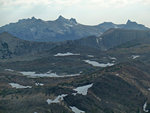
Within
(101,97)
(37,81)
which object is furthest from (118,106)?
(37,81)

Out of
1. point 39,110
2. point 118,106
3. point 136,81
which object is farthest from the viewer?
point 136,81

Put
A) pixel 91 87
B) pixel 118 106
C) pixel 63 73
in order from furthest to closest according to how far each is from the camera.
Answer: pixel 63 73
pixel 91 87
pixel 118 106

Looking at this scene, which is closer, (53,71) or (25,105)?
(25,105)

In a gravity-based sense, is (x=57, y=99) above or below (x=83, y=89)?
below

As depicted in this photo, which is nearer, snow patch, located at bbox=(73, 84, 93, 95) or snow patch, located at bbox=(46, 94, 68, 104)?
snow patch, located at bbox=(46, 94, 68, 104)

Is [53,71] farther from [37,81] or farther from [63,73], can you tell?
[37,81]

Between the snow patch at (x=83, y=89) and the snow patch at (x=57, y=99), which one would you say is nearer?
the snow patch at (x=57, y=99)

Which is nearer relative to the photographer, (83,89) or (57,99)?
(57,99)

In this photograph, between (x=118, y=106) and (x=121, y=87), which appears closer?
(x=118, y=106)

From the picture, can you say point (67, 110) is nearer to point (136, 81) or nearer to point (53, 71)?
point (136, 81)

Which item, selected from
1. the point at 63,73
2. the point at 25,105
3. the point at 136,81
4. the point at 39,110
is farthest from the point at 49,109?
the point at 63,73
